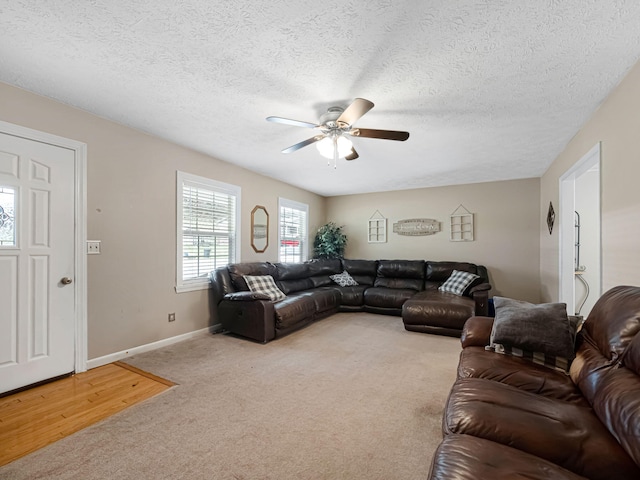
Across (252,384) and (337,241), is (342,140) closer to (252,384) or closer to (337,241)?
(252,384)

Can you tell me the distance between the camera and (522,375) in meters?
1.62

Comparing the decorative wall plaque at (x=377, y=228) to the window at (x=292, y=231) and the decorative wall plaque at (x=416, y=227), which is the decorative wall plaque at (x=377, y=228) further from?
the window at (x=292, y=231)

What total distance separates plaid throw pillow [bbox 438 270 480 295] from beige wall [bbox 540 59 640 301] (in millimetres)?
2193

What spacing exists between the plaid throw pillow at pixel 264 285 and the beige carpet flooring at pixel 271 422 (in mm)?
962

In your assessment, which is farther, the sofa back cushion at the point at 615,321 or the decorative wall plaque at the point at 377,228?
the decorative wall plaque at the point at 377,228

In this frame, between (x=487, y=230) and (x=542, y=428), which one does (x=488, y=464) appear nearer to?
(x=542, y=428)

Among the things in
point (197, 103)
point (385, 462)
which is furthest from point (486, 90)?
point (385, 462)

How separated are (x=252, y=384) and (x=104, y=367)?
1573 millimetres

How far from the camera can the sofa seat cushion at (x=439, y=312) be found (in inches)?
147

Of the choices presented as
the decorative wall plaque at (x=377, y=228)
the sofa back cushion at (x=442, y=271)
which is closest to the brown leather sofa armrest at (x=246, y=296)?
the sofa back cushion at (x=442, y=271)

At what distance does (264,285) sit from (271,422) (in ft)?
7.58

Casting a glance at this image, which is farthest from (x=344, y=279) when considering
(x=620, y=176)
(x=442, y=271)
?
(x=620, y=176)

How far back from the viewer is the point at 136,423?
190 cm

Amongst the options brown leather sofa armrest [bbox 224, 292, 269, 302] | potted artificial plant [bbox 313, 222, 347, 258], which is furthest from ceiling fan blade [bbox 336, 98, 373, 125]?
potted artificial plant [bbox 313, 222, 347, 258]
